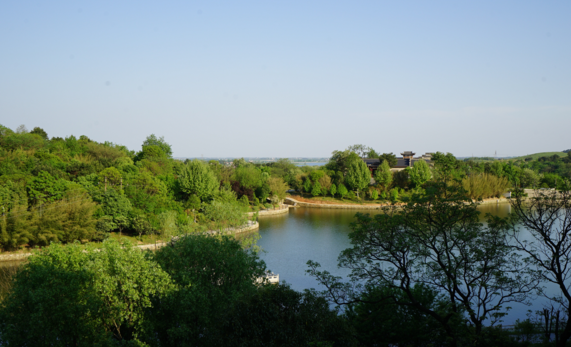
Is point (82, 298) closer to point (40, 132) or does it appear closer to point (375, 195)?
point (375, 195)

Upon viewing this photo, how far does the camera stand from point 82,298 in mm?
8695

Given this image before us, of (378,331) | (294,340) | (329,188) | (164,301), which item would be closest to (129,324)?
(164,301)

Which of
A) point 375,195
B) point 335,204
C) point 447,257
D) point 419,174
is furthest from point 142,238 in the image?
point 419,174

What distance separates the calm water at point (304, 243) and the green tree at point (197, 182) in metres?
5.14

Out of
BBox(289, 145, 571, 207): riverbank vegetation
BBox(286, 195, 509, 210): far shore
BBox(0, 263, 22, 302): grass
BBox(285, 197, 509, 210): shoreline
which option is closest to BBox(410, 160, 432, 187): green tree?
BBox(289, 145, 571, 207): riverbank vegetation

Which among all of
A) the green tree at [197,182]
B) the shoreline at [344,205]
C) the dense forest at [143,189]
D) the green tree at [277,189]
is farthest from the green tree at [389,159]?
the green tree at [197,182]

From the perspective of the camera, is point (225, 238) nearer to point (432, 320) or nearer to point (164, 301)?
point (164, 301)

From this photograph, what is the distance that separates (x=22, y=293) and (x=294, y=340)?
6353 millimetres

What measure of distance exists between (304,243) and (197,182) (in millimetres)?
10919

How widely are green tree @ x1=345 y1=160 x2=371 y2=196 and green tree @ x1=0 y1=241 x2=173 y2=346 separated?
35803 millimetres

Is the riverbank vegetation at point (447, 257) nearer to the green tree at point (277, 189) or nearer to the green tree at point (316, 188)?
the green tree at point (277, 189)

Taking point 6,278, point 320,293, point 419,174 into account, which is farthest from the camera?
point 419,174

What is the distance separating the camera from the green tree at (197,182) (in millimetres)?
31094

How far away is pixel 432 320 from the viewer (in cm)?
855
